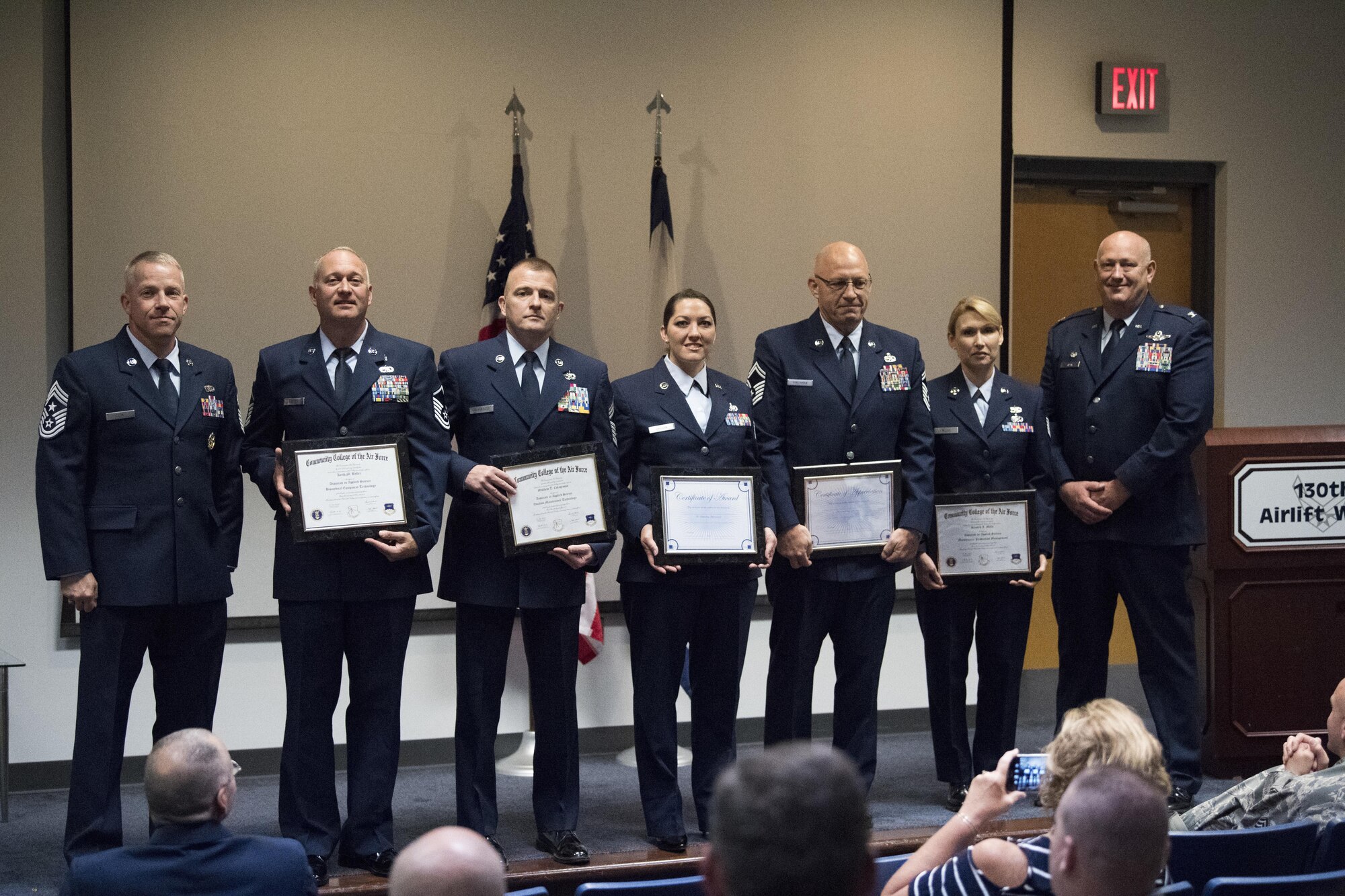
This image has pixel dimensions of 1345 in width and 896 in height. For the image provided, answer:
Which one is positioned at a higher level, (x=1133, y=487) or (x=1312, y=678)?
(x=1133, y=487)

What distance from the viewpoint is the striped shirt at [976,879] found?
7.57 feet

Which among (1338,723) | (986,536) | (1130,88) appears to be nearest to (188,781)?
(1338,723)

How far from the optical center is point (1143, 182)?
6457 millimetres

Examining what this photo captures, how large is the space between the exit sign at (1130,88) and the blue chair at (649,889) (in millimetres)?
4725

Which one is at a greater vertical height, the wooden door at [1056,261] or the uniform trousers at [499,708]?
the wooden door at [1056,261]

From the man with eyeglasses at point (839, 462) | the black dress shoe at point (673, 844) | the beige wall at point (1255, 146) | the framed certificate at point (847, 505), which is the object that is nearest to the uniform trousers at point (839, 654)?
the man with eyeglasses at point (839, 462)

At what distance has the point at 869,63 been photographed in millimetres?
6020

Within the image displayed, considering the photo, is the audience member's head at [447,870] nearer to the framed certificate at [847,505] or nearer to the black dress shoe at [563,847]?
the black dress shoe at [563,847]

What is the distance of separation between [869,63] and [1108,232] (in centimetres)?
148

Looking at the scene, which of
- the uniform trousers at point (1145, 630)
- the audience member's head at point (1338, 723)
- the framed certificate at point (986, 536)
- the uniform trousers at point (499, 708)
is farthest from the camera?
the uniform trousers at point (1145, 630)

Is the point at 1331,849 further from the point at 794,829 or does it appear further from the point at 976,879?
the point at 794,829

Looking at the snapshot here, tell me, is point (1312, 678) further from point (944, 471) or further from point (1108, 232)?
point (1108, 232)

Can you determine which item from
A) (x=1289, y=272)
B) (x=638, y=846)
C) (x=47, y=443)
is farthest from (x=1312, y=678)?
(x=47, y=443)

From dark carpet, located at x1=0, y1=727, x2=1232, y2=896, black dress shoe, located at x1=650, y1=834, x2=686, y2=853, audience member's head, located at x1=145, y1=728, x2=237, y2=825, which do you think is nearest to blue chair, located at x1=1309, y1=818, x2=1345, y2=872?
dark carpet, located at x1=0, y1=727, x2=1232, y2=896
